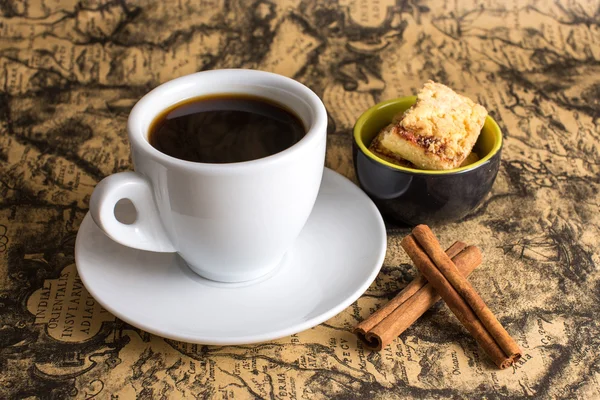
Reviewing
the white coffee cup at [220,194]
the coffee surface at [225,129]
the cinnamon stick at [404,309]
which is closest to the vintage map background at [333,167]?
the cinnamon stick at [404,309]

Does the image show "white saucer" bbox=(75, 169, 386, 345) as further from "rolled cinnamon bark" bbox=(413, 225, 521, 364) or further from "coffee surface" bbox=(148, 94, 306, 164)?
"coffee surface" bbox=(148, 94, 306, 164)

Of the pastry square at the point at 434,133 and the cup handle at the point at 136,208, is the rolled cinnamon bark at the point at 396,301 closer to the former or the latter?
the pastry square at the point at 434,133

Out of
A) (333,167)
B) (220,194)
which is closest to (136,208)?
(220,194)

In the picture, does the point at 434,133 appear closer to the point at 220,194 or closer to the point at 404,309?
the point at 404,309

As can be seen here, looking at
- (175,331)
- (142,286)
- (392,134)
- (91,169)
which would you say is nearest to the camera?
(175,331)

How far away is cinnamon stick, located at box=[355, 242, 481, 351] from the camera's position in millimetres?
1120

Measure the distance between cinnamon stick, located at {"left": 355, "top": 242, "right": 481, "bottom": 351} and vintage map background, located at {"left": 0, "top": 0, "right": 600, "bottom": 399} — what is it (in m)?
0.03

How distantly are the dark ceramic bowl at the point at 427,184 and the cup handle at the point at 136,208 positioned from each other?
406mm

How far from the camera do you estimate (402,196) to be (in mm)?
1320

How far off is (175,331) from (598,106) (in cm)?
130

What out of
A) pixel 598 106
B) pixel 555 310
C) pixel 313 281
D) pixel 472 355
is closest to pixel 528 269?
pixel 555 310

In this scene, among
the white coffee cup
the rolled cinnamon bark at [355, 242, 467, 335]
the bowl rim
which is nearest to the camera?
→ the white coffee cup

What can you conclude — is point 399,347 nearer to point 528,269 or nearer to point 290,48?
point 528,269

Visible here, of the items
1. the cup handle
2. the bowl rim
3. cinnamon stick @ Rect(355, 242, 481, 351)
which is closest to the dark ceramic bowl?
the bowl rim
